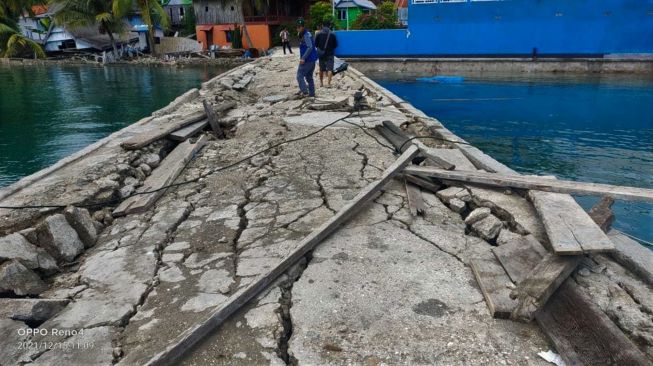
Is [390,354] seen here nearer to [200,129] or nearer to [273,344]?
[273,344]

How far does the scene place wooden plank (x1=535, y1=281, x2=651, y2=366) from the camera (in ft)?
8.18

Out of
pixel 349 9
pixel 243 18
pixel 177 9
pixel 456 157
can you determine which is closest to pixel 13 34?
pixel 177 9

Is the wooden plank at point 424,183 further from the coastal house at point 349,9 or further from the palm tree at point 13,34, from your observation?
the palm tree at point 13,34

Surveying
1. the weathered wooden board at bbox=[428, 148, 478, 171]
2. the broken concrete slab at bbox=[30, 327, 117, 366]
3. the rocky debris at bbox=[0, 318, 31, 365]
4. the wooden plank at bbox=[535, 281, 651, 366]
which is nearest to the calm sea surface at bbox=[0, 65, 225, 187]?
the rocky debris at bbox=[0, 318, 31, 365]

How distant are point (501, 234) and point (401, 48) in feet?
78.6

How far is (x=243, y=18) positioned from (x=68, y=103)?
19837 millimetres

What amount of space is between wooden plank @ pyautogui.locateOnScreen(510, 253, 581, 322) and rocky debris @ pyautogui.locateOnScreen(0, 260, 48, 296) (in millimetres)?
3598

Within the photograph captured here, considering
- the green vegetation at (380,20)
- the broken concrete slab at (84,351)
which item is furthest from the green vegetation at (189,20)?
the broken concrete slab at (84,351)

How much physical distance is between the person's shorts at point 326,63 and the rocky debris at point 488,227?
30.0ft

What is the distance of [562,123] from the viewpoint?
45.8 feet

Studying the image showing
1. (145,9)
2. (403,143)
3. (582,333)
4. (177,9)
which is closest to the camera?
(582,333)

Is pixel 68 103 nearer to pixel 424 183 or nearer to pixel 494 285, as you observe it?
pixel 424 183

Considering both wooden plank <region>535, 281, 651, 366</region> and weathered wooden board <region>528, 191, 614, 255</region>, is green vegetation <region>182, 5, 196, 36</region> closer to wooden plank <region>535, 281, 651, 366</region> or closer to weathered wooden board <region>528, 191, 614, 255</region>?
weathered wooden board <region>528, 191, 614, 255</region>

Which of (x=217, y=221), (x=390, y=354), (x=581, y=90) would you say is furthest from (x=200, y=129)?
(x=581, y=90)
